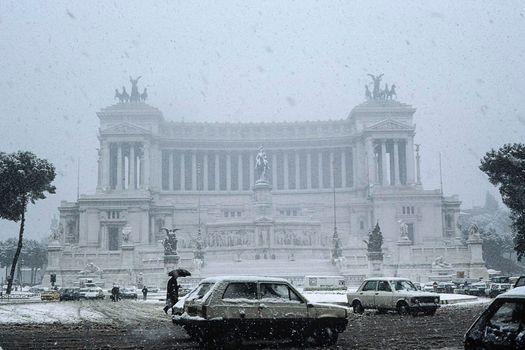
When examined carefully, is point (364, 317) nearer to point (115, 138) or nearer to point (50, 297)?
point (50, 297)

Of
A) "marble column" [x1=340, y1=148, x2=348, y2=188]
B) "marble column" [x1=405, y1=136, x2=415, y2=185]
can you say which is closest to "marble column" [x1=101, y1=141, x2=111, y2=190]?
→ "marble column" [x1=340, y1=148, x2=348, y2=188]

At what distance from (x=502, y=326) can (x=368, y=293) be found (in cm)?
2097

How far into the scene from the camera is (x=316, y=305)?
18.4 meters

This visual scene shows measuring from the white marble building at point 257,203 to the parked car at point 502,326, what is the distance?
57.6 metres

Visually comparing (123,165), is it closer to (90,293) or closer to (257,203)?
(257,203)

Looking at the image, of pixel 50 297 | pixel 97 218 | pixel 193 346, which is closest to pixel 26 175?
pixel 50 297

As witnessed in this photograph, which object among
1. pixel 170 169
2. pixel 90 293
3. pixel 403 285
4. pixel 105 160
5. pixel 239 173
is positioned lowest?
pixel 90 293

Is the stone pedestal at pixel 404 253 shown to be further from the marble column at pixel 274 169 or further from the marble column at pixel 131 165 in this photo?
the marble column at pixel 131 165

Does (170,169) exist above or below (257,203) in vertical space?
above

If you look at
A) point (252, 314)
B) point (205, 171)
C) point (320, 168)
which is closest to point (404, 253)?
point (320, 168)

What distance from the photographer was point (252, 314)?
57.5 ft

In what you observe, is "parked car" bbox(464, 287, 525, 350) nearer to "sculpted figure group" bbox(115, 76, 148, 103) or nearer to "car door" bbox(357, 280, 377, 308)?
"car door" bbox(357, 280, 377, 308)

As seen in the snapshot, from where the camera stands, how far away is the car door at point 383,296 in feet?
98.3

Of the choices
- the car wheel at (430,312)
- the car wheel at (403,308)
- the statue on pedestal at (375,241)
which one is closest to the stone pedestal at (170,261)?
the statue on pedestal at (375,241)
